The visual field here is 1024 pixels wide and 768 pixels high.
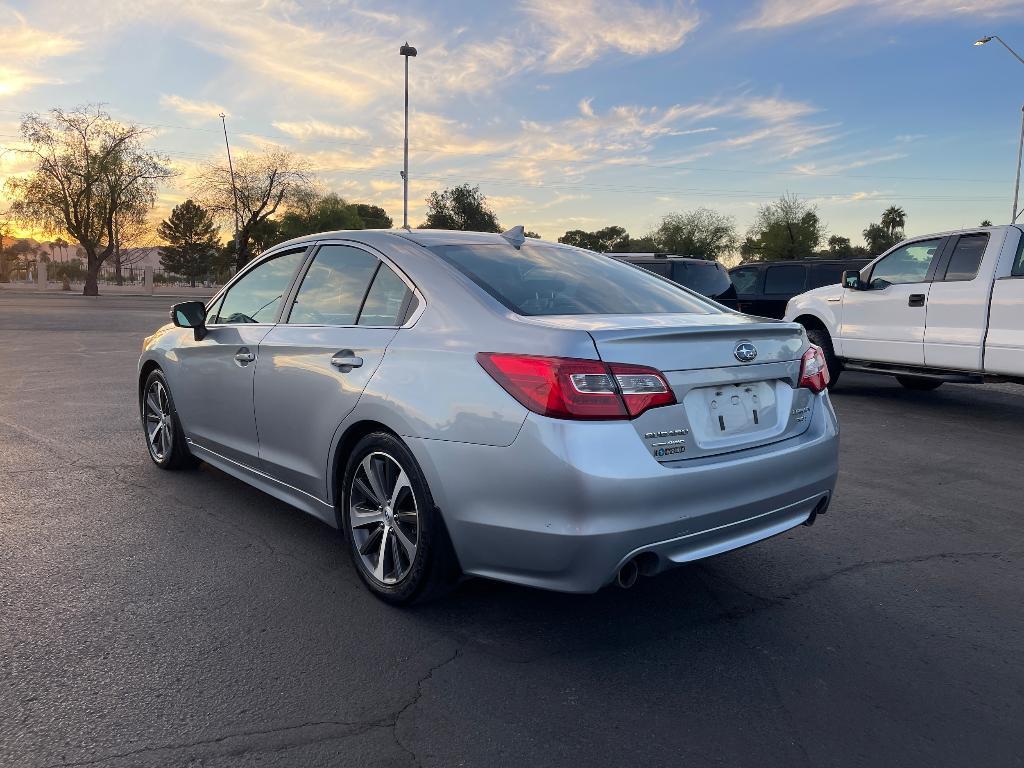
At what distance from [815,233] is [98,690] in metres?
81.6

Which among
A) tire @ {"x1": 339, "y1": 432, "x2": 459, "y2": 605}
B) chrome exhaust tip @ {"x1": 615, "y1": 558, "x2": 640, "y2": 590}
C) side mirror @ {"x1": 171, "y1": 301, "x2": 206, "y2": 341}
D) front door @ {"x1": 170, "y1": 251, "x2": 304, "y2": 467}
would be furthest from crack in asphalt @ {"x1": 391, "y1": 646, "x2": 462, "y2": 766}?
side mirror @ {"x1": 171, "y1": 301, "x2": 206, "y2": 341}

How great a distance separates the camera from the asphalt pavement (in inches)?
99.0

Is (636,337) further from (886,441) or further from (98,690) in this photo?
(886,441)

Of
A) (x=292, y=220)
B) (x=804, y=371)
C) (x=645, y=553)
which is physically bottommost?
(x=645, y=553)

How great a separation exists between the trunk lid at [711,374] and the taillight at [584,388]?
0.14 ft

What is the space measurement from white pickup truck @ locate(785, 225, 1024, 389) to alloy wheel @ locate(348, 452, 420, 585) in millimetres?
6873

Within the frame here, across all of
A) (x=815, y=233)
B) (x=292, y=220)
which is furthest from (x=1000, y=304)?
(x=815, y=233)

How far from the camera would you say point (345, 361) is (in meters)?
3.65

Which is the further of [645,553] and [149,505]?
[149,505]

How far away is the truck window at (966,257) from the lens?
8312 millimetres

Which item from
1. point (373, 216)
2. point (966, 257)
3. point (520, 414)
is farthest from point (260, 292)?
point (373, 216)

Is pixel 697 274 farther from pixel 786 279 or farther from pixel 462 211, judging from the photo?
pixel 462 211

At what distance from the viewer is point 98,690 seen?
2.78 metres

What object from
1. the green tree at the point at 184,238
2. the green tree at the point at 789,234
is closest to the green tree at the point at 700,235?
the green tree at the point at 789,234
